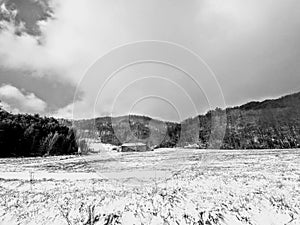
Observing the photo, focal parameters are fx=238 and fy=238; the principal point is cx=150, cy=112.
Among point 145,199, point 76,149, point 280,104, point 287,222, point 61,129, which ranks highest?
point 280,104

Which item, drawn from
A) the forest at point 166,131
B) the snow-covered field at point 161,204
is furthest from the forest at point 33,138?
the snow-covered field at point 161,204

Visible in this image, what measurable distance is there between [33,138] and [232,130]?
7077 cm

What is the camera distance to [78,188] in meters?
14.1

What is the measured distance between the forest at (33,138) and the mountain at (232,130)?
605 cm

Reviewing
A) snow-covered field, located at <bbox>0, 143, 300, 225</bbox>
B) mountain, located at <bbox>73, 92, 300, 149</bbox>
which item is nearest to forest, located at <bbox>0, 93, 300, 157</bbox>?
mountain, located at <bbox>73, 92, 300, 149</bbox>

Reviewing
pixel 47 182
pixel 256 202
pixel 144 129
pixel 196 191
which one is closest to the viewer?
pixel 256 202

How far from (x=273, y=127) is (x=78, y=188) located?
9758 cm

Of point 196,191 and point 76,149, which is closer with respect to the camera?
point 196,191

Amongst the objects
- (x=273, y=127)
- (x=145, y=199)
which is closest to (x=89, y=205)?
(x=145, y=199)

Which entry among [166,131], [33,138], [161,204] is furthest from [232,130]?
[161,204]

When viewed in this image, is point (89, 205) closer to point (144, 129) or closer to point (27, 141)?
point (144, 129)

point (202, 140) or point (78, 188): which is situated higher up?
point (202, 140)

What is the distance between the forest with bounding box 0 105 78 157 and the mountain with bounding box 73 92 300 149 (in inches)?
238

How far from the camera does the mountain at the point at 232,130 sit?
196 ft
